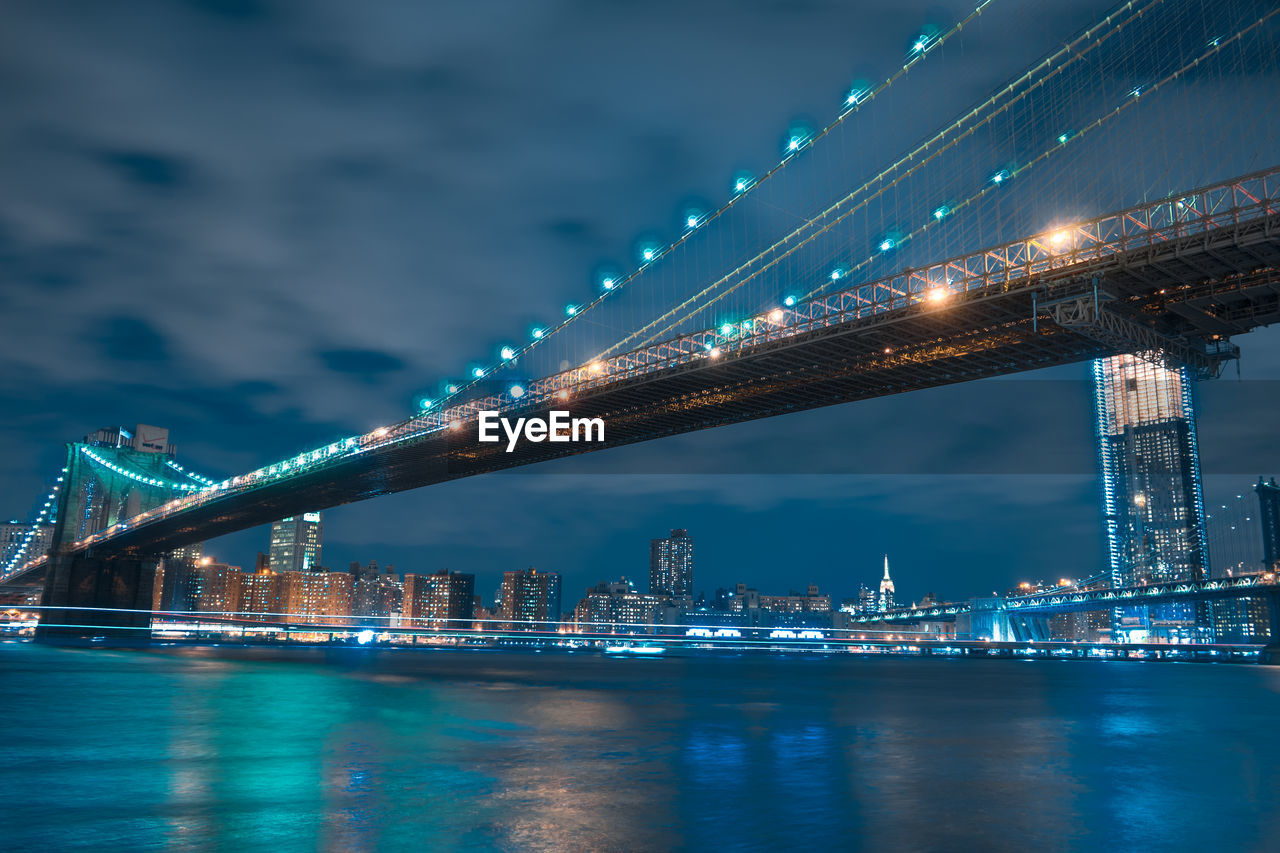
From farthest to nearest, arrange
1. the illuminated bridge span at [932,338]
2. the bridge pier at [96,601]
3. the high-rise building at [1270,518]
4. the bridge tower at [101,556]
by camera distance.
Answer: the high-rise building at [1270,518] → the bridge tower at [101,556] → the bridge pier at [96,601] → the illuminated bridge span at [932,338]

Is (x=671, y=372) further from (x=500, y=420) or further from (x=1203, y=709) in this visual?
(x=1203, y=709)

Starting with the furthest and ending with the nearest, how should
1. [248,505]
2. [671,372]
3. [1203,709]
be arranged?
[248,505]
[671,372]
[1203,709]

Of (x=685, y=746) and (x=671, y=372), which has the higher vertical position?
(x=671, y=372)

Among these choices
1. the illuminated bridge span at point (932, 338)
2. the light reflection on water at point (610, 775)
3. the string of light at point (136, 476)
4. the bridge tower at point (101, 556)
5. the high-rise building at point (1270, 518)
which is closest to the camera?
the light reflection on water at point (610, 775)

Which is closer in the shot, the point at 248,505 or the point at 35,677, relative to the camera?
the point at 35,677

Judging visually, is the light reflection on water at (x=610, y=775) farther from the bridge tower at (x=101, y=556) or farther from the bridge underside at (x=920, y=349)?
the bridge tower at (x=101, y=556)

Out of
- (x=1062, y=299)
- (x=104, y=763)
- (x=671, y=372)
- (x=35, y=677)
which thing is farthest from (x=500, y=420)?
(x=104, y=763)

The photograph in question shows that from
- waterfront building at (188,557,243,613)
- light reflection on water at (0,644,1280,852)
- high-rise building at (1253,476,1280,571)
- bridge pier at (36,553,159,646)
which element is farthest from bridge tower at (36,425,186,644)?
high-rise building at (1253,476,1280,571)

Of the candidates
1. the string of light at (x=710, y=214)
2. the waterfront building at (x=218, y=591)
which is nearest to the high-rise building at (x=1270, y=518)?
the string of light at (x=710, y=214)

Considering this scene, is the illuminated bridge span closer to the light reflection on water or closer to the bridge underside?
the bridge underside
